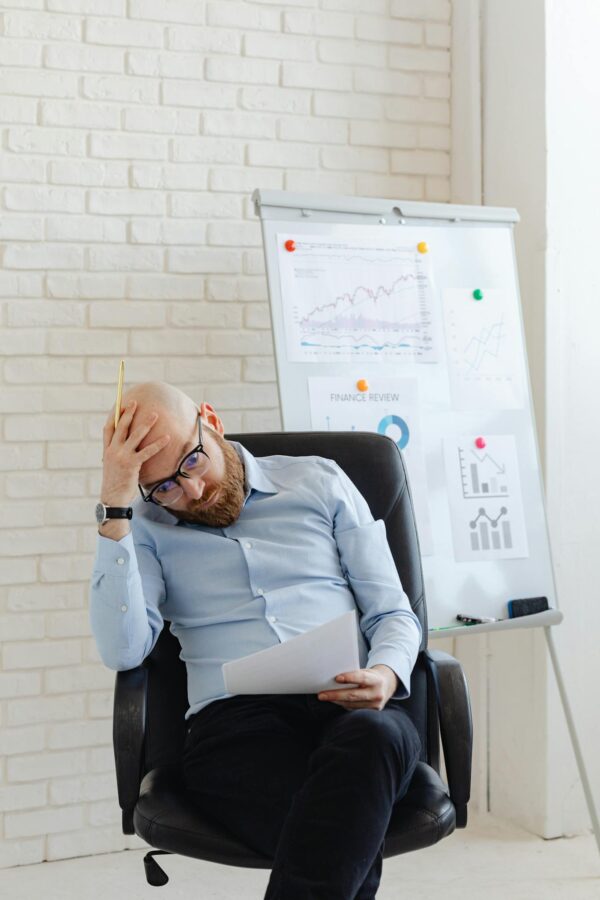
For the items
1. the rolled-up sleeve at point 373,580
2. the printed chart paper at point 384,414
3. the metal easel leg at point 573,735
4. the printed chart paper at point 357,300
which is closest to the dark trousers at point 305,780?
the rolled-up sleeve at point 373,580

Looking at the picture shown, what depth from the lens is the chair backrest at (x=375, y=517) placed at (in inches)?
78.2

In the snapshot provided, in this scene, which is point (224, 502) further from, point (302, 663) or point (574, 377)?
point (574, 377)

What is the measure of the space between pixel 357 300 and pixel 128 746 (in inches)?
50.6

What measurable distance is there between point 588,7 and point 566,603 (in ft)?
5.35

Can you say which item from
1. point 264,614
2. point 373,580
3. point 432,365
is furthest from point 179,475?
point 432,365

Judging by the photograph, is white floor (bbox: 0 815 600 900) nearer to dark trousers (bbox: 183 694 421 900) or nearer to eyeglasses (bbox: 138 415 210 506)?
dark trousers (bbox: 183 694 421 900)

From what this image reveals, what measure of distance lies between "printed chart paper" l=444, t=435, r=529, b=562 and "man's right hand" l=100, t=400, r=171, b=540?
3.29 feet

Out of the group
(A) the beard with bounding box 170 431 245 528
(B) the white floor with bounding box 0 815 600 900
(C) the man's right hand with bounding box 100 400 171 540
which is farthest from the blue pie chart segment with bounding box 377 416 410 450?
(B) the white floor with bounding box 0 815 600 900

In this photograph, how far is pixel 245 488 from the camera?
6.86 ft

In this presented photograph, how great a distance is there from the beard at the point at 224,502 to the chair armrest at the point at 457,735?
51cm

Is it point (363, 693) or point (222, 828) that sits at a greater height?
point (363, 693)

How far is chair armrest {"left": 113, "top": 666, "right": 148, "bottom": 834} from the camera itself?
1.76m

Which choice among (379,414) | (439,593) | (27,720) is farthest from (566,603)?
(27,720)

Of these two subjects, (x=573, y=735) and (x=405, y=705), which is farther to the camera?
(x=573, y=735)
